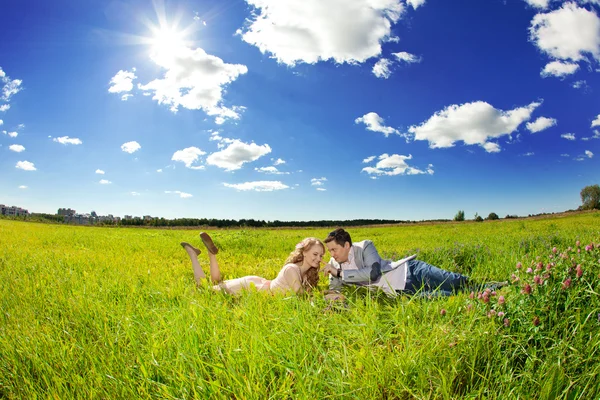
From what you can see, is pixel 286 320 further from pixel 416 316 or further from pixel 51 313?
pixel 51 313

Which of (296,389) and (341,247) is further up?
(341,247)

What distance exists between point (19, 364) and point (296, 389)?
96.4 inches

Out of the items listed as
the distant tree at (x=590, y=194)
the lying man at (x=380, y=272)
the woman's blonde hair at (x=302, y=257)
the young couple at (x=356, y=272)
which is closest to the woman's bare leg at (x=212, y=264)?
the young couple at (x=356, y=272)

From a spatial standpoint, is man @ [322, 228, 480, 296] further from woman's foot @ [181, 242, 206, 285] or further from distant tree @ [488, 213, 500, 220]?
distant tree @ [488, 213, 500, 220]

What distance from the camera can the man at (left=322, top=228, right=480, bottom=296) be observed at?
5613 millimetres

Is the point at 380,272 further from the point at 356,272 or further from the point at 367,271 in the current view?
the point at 356,272

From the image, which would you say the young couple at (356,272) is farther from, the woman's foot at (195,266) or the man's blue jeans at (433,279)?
the woman's foot at (195,266)

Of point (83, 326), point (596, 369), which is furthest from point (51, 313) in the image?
point (596, 369)

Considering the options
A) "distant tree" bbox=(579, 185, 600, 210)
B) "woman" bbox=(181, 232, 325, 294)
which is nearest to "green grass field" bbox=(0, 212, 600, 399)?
"woman" bbox=(181, 232, 325, 294)

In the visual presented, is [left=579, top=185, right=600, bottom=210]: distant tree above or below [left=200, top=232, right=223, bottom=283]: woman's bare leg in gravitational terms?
above

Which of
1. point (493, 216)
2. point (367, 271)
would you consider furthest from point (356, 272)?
point (493, 216)

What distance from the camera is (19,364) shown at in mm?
2898

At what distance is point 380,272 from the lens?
5762 millimetres

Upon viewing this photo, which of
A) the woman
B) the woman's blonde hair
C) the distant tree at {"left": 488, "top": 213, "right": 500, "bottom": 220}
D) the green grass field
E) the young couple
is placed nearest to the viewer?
the green grass field
